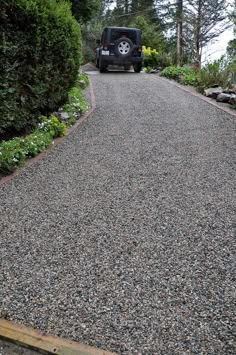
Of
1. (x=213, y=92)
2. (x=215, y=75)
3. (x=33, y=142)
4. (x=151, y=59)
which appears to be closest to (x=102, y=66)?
(x=151, y=59)

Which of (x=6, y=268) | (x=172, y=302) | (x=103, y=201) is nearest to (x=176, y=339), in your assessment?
(x=172, y=302)

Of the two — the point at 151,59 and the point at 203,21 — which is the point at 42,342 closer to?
the point at 151,59

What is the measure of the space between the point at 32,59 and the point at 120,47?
9402mm

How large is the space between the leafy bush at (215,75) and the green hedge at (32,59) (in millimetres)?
4780

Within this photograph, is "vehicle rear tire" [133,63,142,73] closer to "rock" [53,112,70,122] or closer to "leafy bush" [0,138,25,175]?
"rock" [53,112,70,122]

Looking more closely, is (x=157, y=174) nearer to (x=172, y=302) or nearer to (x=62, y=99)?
(x=172, y=302)

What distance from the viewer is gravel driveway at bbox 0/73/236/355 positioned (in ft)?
6.49

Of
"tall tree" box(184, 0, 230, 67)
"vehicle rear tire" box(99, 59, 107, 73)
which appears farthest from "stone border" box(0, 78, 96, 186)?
"tall tree" box(184, 0, 230, 67)

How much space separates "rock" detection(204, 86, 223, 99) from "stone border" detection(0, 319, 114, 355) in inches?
321

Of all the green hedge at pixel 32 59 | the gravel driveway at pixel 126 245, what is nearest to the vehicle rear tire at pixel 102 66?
the green hedge at pixel 32 59

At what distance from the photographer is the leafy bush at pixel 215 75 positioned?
32.8 ft

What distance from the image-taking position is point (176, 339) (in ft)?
6.15

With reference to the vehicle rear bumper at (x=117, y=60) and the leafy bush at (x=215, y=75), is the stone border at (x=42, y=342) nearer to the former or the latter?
the leafy bush at (x=215, y=75)

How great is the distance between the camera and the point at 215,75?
10148 millimetres
